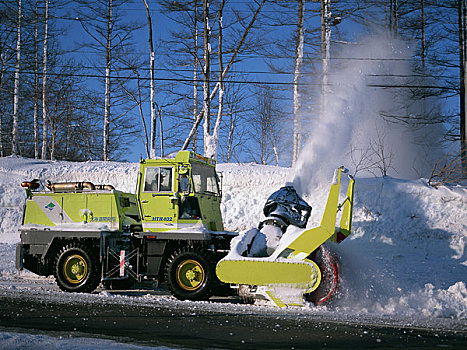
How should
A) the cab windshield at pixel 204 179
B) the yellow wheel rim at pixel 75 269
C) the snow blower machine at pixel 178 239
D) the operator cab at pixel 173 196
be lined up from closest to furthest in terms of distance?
the snow blower machine at pixel 178 239 → the operator cab at pixel 173 196 → the cab windshield at pixel 204 179 → the yellow wheel rim at pixel 75 269

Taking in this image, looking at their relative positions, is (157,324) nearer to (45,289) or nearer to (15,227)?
(45,289)

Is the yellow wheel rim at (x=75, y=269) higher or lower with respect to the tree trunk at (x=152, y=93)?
lower

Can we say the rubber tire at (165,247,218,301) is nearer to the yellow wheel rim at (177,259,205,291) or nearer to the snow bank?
the yellow wheel rim at (177,259,205,291)

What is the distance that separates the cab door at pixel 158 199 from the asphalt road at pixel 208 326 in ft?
5.29

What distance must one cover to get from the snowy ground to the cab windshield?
10.0 feet

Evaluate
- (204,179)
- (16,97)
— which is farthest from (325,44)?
(16,97)

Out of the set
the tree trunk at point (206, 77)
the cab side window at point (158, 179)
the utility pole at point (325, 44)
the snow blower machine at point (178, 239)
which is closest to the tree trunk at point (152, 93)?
the tree trunk at point (206, 77)

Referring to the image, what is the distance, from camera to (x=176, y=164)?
9273 mm

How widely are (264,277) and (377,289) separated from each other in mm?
2354

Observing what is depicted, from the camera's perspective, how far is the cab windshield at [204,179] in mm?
9422

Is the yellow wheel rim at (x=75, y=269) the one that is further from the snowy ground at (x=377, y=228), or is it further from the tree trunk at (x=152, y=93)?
the tree trunk at (x=152, y=93)

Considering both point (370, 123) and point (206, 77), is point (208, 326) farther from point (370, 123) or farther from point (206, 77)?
point (206, 77)

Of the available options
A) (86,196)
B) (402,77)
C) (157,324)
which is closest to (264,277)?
(157,324)

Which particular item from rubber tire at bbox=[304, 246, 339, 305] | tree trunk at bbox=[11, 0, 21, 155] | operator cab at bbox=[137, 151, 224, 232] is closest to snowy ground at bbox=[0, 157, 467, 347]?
rubber tire at bbox=[304, 246, 339, 305]
